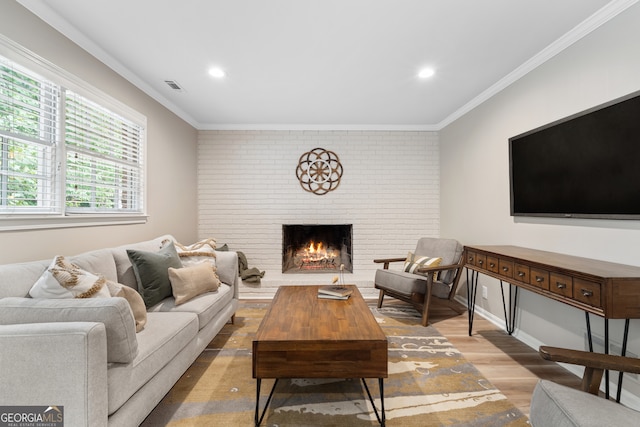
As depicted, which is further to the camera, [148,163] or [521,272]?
[148,163]

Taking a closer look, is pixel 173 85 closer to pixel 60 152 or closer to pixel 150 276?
pixel 60 152

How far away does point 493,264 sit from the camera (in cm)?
234

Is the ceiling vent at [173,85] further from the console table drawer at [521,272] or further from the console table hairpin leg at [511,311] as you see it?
the console table hairpin leg at [511,311]

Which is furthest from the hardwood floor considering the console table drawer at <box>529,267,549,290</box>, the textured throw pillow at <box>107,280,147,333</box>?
the textured throw pillow at <box>107,280,147,333</box>

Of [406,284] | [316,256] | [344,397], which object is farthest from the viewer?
[316,256]

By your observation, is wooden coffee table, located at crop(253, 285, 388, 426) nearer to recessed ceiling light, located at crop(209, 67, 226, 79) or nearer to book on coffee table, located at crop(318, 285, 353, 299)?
book on coffee table, located at crop(318, 285, 353, 299)

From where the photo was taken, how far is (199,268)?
2.47 metres

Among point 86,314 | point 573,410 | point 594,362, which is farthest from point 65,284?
point 594,362

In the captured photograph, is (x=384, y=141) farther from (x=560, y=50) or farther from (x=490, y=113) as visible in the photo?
(x=560, y=50)

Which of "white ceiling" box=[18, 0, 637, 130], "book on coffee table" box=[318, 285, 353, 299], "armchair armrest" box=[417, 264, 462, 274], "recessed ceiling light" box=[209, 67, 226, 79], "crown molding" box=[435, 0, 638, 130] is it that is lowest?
"book on coffee table" box=[318, 285, 353, 299]

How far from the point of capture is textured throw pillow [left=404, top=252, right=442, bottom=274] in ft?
10.9

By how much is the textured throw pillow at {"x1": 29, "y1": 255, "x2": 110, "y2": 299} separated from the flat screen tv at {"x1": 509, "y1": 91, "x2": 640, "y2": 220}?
3193mm

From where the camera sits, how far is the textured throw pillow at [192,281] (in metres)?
2.23

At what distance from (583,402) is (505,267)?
4.18ft
